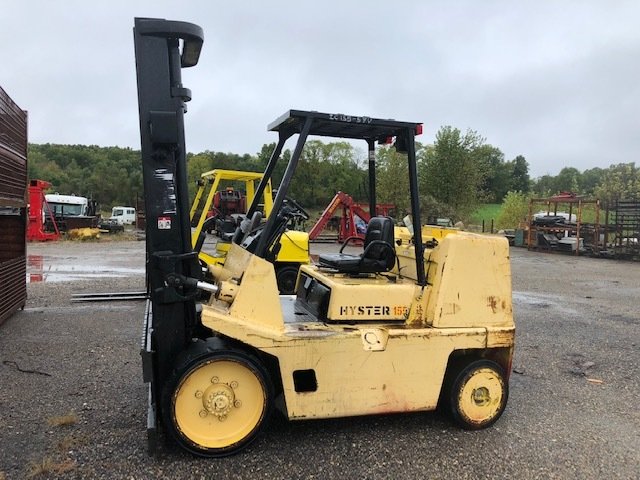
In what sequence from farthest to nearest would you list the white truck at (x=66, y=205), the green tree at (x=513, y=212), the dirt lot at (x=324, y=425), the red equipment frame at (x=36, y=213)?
1. the green tree at (x=513, y=212)
2. the white truck at (x=66, y=205)
3. the red equipment frame at (x=36, y=213)
4. the dirt lot at (x=324, y=425)

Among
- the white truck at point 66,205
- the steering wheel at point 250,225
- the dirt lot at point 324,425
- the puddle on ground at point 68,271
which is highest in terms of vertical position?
the white truck at point 66,205

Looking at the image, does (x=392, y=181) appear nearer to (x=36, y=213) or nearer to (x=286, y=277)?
(x=36, y=213)

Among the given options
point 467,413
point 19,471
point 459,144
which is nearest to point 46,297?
point 19,471

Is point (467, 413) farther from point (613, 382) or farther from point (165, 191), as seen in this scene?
point (165, 191)

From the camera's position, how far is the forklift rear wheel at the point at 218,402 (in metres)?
3.78

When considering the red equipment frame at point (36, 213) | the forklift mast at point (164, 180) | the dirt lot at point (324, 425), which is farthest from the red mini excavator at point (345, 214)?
the forklift mast at point (164, 180)

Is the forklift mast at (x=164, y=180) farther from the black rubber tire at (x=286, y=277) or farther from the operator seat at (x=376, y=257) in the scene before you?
the black rubber tire at (x=286, y=277)

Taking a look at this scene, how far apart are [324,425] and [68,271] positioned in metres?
11.9

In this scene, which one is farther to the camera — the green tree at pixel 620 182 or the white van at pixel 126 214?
the green tree at pixel 620 182

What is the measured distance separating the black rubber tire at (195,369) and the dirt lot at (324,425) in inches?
3.6

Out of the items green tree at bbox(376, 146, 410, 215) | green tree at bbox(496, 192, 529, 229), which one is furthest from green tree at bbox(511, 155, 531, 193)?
green tree at bbox(376, 146, 410, 215)

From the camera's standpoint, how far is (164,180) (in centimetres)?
401

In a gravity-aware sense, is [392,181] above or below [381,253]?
above

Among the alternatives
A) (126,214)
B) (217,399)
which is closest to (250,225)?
Result: (217,399)
